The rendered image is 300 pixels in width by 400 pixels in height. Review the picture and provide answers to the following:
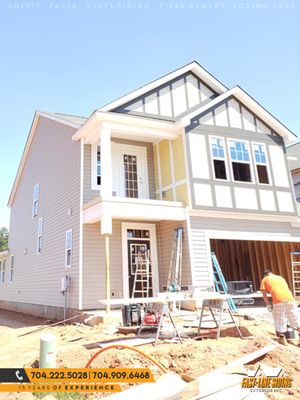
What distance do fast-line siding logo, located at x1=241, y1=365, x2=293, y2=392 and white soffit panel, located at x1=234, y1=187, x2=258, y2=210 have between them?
8259 mm

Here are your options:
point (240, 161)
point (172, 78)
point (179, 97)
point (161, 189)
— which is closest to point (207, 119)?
point (179, 97)

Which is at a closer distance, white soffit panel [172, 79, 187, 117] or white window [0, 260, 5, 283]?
white soffit panel [172, 79, 187, 117]

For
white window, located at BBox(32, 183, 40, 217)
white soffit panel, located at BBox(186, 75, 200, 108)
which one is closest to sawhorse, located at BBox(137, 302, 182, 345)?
white soffit panel, located at BBox(186, 75, 200, 108)

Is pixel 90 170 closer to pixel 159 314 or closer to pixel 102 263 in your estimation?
pixel 102 263

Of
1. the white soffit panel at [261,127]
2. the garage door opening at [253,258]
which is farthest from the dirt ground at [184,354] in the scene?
the white soffit panel at [261,127]

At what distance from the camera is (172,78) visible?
44.0ft

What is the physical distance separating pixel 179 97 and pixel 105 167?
5.27 m

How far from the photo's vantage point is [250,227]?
42.6ft

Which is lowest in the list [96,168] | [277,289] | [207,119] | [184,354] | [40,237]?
[184,354]

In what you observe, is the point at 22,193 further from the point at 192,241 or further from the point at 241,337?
the point at 241,337

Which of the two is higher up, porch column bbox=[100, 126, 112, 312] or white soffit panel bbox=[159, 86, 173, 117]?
white soffit panel bbox=[159, 86, 173, 117]

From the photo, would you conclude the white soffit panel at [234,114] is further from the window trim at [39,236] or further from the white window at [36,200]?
the white window at [36,200]

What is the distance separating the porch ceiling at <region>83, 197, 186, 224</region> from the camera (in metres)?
10.4

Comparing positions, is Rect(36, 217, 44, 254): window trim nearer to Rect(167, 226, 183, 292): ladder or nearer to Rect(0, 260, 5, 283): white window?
Rect(167, 226, 183, 292): ladder
